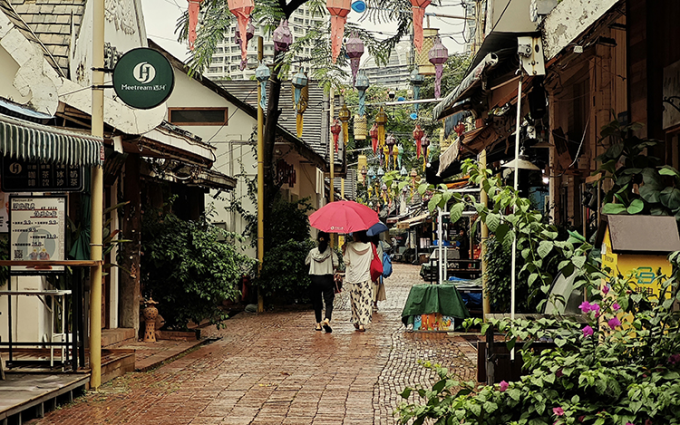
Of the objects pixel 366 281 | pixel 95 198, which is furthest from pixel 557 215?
pixel 95 198

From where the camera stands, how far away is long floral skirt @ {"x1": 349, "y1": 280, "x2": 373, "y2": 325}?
16.2 meters

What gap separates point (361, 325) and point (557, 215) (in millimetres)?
4171

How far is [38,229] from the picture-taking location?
29.9 feet

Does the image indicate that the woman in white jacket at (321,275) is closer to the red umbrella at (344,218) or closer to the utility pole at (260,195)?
the red umbrella at (344,218)

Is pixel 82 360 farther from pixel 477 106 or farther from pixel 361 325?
pixel 361 325

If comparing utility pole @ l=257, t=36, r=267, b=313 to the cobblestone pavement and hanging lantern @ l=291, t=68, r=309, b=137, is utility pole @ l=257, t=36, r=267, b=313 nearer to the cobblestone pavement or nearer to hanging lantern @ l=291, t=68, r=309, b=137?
hanging lantern @ l=291, t=68, r=309, b=137

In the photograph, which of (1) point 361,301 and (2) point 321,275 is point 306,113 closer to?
(2) point 321,275

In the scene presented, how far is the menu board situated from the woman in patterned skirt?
25.6 ft

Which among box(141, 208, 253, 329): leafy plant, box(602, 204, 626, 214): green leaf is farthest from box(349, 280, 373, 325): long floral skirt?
box(602, 204, 626, 214): green leaf

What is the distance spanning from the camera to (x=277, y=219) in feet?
73.4

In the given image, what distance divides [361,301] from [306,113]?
689 inches

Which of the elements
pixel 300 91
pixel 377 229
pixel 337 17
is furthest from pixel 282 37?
Result: pixel 377 229

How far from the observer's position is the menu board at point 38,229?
9102 millimetres

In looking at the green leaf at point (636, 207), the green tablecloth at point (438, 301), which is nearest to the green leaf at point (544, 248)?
the green leaf at point (636, 207)
